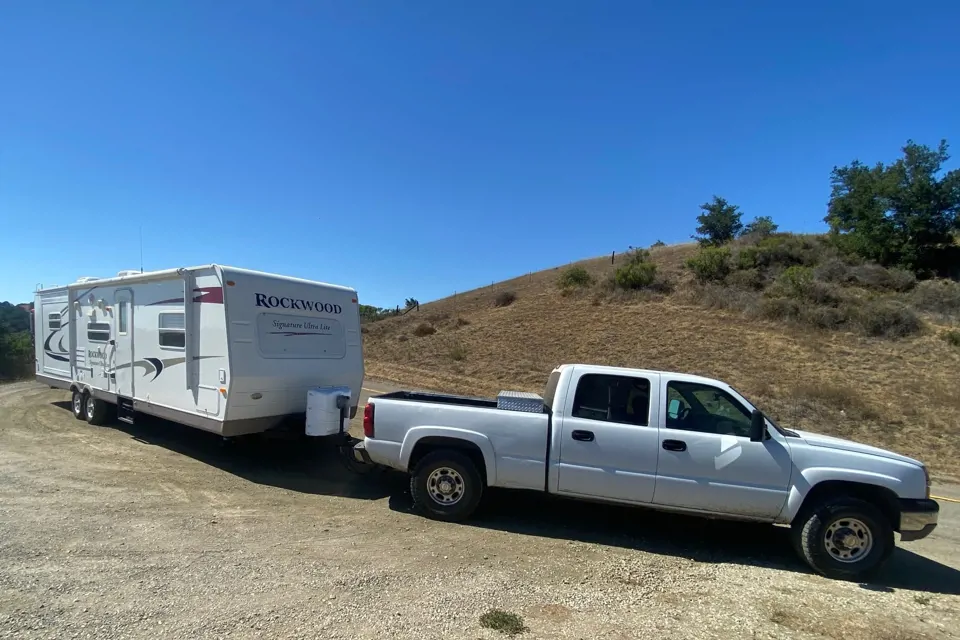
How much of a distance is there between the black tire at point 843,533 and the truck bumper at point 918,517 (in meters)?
0.14

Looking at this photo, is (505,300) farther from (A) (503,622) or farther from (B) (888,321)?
(A) (503,622)

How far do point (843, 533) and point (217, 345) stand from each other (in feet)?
24.0

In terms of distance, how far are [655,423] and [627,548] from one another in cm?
126

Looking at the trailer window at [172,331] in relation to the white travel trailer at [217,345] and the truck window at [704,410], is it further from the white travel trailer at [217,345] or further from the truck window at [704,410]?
the truck window at [704,410]

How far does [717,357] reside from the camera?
1909 cm

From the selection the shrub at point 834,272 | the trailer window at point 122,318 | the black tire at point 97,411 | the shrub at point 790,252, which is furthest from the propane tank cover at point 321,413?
the shrub at point 790,252

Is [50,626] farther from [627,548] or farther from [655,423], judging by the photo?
[655,423]

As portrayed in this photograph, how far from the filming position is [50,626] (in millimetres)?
3582

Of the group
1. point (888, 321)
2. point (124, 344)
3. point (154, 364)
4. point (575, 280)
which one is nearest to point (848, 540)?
point (154, 364)

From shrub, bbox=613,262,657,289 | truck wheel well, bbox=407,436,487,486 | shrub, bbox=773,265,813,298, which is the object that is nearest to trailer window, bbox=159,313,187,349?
truck wheel well, bbox=407,436,487,486

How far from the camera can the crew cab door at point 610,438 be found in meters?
5.52

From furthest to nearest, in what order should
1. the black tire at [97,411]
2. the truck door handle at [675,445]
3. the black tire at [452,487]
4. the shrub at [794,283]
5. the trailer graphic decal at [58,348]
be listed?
the shrub at [794,283]
the trailer graphic decal at [58,348]
the black tire at [97,411]
the black tire at [452,487]
the truck door handle at [675,445]

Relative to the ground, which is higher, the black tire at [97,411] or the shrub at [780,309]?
the shrub at [780,309]

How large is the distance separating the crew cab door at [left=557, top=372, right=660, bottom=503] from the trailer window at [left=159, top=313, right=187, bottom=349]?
5500 millimetres
